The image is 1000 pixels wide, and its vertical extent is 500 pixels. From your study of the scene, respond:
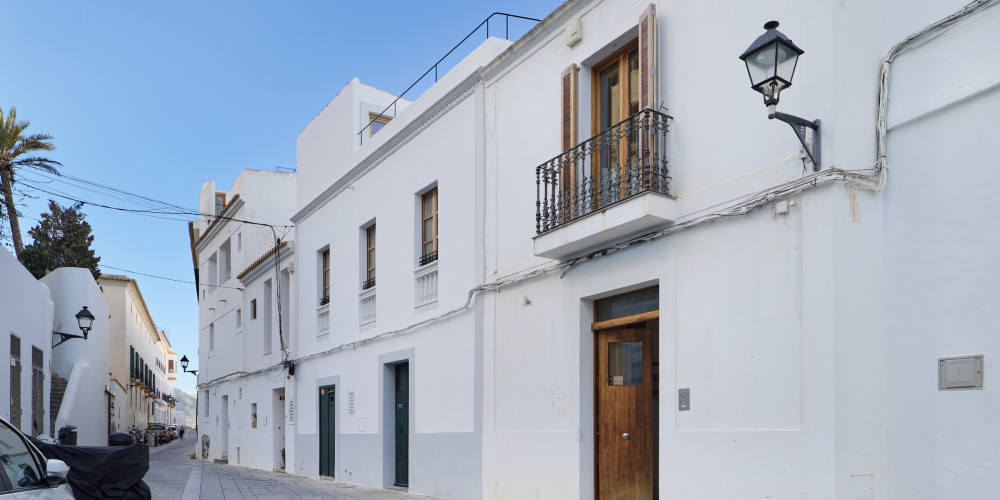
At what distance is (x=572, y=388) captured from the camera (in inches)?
385

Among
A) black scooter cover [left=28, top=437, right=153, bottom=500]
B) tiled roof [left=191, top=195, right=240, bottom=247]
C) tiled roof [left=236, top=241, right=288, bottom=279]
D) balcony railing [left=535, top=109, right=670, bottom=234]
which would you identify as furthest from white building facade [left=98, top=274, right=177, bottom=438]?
balcony railing [left=535, top=109, right=670, bottom=234]

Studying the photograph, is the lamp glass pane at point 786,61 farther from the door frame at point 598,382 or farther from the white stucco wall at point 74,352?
the white stucco wall at point 74,352

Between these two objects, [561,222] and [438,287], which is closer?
[561,222]

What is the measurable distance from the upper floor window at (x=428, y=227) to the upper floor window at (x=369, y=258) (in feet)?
6.78

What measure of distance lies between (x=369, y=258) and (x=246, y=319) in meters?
10.6

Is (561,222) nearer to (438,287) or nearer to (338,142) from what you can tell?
(438,287)

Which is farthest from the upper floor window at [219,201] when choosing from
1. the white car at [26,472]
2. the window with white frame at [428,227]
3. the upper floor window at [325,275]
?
the white car at [26,472]

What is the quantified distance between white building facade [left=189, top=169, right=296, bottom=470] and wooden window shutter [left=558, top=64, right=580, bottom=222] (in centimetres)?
1181

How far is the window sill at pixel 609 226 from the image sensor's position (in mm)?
8289

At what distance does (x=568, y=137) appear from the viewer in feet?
32.6

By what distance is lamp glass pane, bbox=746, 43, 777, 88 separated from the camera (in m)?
6.56

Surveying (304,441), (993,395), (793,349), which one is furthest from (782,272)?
(304,441)

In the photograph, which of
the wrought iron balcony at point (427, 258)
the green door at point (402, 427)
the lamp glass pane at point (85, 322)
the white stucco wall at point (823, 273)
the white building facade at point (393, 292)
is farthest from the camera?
the lamp glass pane at point (85, 322)

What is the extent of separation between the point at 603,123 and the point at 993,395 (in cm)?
513
